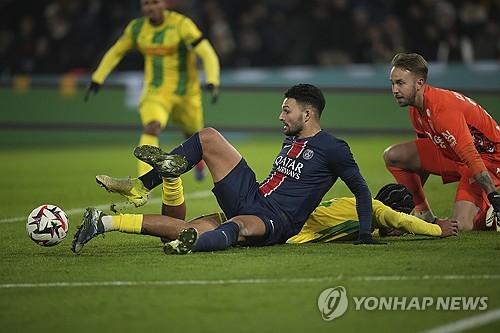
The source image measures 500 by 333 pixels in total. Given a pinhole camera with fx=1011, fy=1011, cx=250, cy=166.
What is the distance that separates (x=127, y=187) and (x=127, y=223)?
1.31 ft

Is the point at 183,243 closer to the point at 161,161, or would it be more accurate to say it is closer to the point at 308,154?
the point at 161,161

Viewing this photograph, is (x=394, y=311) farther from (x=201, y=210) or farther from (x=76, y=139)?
(x=76, y=139)

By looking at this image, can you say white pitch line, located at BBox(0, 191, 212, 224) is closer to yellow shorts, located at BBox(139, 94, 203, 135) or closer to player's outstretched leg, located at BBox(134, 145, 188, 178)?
yellow shorts, located at BBox(139, 94, 203, 135)

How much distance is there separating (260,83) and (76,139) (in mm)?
3954

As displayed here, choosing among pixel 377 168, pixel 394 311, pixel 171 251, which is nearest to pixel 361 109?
pixel 377 168

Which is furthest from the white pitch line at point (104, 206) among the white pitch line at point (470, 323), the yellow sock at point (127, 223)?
the white pitch line at point (470, 323)

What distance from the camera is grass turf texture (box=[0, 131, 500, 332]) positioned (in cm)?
541

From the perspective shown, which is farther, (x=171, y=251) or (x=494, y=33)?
(x=494, y=33)

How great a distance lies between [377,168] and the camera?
15.3m

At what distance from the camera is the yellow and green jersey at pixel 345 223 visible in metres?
8.05

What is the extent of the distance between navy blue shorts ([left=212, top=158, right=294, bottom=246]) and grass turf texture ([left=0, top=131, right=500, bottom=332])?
178mm

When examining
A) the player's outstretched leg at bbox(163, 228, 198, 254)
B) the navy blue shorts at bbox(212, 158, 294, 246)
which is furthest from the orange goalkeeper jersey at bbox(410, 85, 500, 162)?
the player's outstretched leg at bbox(163, 228, 198, 254)

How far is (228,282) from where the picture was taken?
640 centimetres

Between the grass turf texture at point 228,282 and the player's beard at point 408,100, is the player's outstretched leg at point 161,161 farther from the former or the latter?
the player's beard at point 408,100
